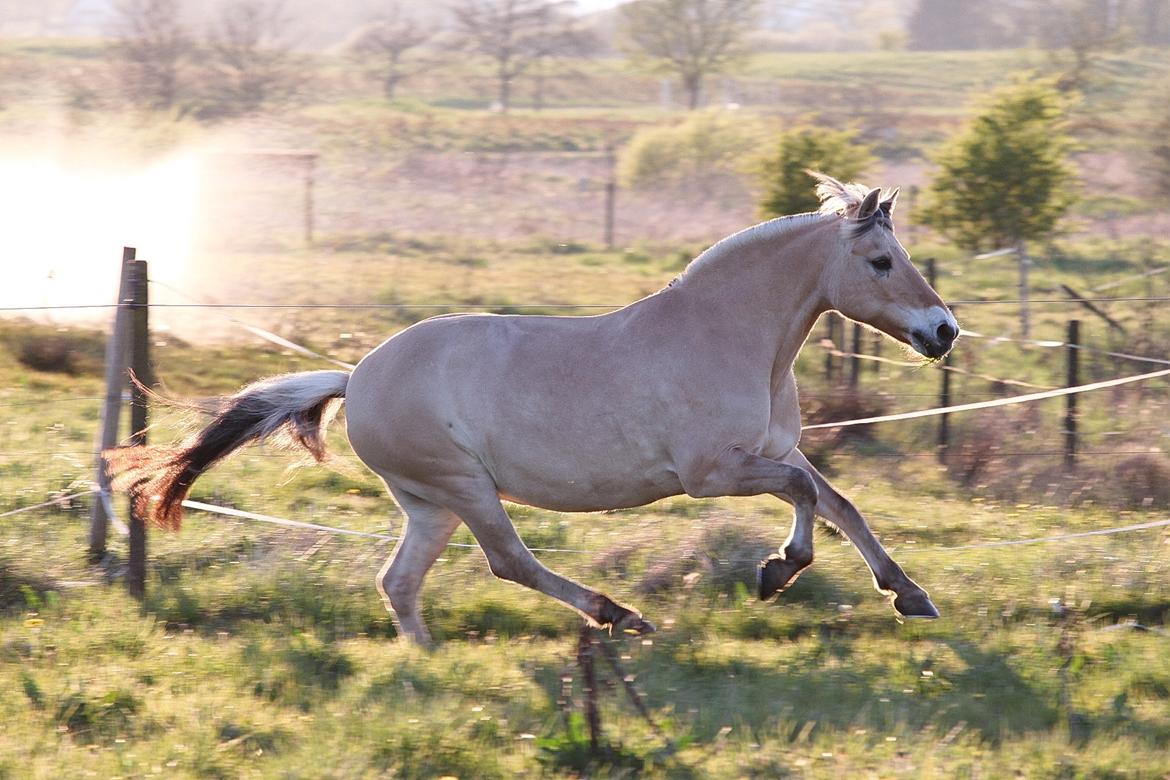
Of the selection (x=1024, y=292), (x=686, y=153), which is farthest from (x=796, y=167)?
(x=686, y=153)

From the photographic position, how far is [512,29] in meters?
60.4

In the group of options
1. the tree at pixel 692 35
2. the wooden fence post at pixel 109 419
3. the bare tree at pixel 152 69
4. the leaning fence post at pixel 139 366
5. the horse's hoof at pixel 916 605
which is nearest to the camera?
the horse's hoof at pixel 916 605

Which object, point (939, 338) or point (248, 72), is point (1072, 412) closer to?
point (939, 338)

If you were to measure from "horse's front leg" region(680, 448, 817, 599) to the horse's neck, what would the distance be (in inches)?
17.9

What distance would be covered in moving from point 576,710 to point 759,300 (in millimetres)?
1793

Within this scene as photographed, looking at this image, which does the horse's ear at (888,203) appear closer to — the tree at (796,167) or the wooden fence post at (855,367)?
the wooden fence post at (855,367)

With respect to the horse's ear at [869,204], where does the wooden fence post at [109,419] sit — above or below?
below

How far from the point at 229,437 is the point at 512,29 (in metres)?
57.2

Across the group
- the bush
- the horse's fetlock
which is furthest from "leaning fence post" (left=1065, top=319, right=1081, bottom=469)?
the bush

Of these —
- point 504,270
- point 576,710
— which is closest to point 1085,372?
point 576,710

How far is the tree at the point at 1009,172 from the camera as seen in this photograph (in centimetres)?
1562

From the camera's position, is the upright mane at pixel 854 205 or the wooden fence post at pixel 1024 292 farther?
the wooden fence post at pixel 1024 292

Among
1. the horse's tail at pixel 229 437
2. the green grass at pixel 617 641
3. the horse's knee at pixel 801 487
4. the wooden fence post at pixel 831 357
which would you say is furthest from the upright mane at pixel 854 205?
the wooden fence post at pixel 831 357

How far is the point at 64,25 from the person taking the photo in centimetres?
10912
